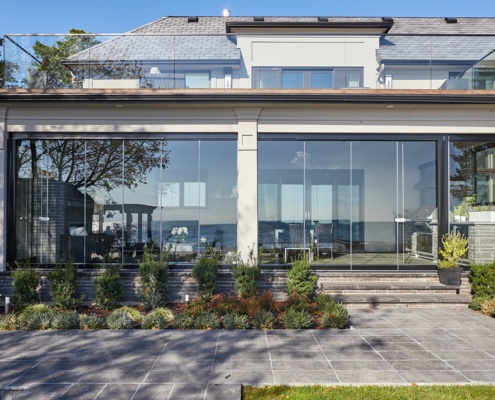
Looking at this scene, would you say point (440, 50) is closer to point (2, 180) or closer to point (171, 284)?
point (171, 284)

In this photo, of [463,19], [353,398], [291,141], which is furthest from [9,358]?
[463,19]

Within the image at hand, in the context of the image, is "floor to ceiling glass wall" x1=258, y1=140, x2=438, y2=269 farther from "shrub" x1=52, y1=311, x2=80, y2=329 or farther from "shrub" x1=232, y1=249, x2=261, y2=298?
"shrub" x1=52, y1=311, x2=80, y2=329

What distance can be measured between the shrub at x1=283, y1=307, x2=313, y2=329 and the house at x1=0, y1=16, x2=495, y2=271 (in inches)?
100

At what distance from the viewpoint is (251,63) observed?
846 centimetres

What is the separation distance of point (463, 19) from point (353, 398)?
1816cm

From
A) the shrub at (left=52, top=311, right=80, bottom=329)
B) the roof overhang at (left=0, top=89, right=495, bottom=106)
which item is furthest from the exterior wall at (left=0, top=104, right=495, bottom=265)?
the shrub at (left=52, top=311, right=80, bottom=329)

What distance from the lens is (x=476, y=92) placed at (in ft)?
26.2

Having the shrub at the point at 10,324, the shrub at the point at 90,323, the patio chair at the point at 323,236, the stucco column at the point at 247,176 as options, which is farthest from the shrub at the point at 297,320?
the shrub at the point at 10,324

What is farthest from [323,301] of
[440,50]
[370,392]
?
[440,50]

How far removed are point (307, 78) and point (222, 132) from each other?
7.17ft

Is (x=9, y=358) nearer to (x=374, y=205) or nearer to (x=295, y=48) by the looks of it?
(x=295, y=48)

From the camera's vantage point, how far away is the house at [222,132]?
829 centimetres

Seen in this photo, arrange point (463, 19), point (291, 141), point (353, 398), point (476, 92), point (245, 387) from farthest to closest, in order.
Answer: point (463, 19) → point (291, 141) → point (476, 92) → point (245, 387) → point (353, 398)

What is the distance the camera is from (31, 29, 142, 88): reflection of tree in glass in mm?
8391
